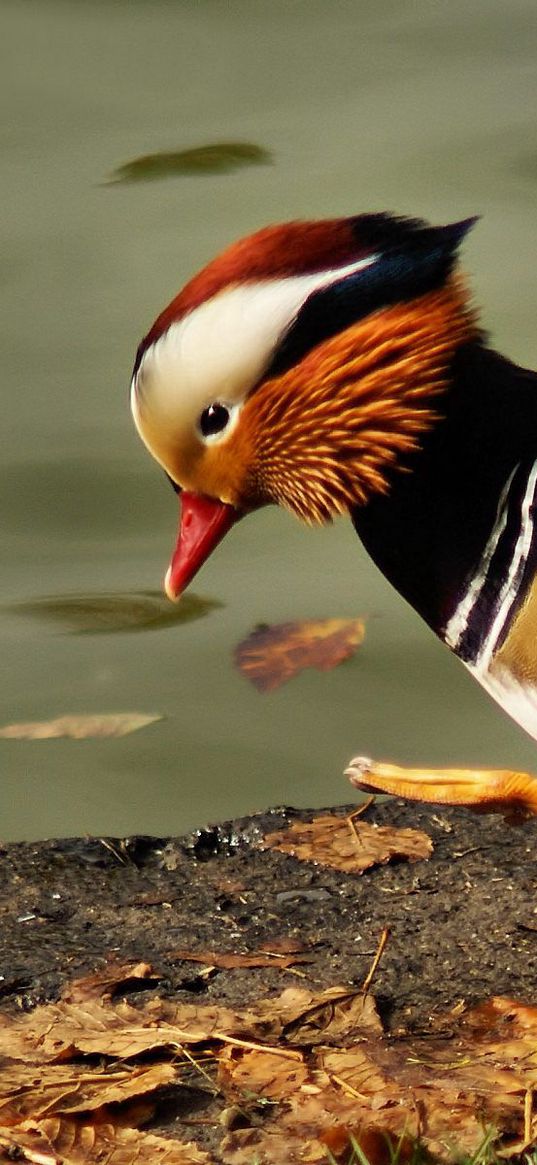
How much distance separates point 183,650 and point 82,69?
287 centimetres

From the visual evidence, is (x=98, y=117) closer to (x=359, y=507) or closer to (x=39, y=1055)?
(x=359, y=507)

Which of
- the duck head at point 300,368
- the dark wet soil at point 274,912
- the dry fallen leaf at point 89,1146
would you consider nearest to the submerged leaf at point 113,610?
the dark wet soil at point 274,912

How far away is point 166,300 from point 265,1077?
141 inches

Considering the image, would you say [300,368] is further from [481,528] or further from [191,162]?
[191,162]

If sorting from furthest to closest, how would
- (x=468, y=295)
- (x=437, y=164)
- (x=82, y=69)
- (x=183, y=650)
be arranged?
(x=82, y=69), (x=437, y=164), (x=183, y=650), (x=468, y=295)

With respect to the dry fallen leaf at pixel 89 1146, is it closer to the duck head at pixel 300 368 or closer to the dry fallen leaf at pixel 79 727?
the duck head at pixel 300 368

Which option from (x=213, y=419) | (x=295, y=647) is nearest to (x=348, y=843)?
(x=213, y=419)

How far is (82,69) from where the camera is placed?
6535 mm

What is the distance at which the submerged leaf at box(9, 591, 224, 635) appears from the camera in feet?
15.9

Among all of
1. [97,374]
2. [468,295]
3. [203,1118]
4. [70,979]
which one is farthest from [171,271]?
[203,1118]

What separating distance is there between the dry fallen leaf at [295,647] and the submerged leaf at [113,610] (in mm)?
235

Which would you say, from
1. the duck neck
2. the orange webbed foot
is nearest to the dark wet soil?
the orange webbed foot

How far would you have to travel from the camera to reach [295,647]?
4.77 meters

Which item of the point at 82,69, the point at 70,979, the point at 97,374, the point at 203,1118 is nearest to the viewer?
the point at 203,1118
